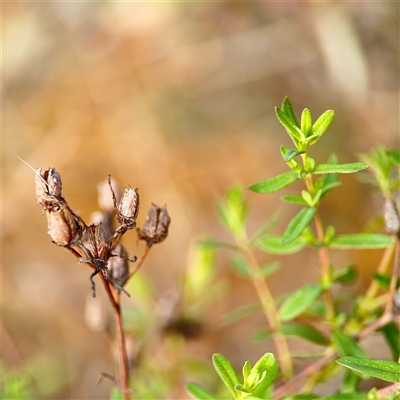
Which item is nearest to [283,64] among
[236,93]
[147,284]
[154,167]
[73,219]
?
[236,93]

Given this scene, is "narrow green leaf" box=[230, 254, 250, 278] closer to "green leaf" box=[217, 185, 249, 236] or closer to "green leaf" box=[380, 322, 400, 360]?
"green leaf" box=[217, 185, 249, 236]

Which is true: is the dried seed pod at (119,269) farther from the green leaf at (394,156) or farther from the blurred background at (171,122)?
the blurred background at (171,122)

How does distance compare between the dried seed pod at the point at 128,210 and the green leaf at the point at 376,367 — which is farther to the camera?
the dried seed pod at the point at 128,210

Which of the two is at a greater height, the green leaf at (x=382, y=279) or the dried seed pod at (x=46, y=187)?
the dried seed pod at (x=46, y=187)

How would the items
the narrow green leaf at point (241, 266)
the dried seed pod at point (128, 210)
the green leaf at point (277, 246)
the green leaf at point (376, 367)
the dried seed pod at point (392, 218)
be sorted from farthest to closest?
the narrow green leaf at point (241, 266), the green leaf at point (277, 246), the dried seed pod at point (392, 218), the dried seed pod at point (128, 210), the green leaf at point (376, 367)

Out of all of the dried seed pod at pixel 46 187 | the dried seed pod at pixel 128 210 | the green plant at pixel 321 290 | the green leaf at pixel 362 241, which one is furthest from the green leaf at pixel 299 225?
the dried seed pod at pixel 46 187

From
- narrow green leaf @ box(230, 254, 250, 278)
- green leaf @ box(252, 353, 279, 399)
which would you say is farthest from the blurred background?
green leaf @ box(252, 353, 279, 399)

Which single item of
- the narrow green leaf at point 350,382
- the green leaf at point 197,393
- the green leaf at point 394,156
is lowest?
the green leaf at point 197,393
